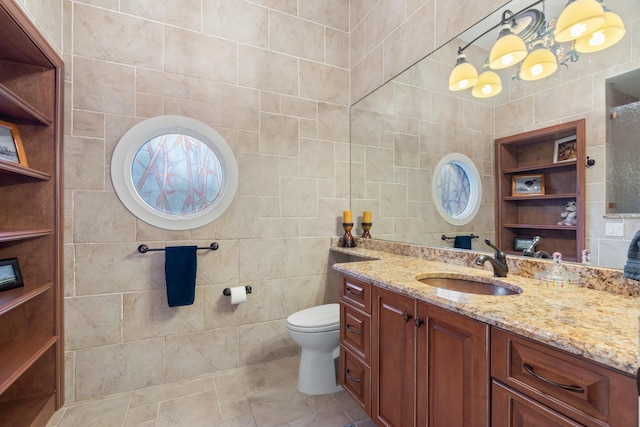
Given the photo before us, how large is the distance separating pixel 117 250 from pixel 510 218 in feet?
7.84

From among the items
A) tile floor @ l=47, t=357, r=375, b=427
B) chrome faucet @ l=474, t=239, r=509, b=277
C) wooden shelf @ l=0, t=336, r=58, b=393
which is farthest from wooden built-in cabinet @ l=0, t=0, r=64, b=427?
chrome faucet @ l=474, t=239, r=509, b=277

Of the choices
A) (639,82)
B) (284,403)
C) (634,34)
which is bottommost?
(284,403)

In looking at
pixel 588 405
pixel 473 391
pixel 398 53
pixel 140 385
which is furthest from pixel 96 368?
pixel 398 53

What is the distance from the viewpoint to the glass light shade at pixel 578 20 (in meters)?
1.13

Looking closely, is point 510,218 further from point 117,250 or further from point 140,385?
point 140,385

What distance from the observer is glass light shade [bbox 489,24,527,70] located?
1404 mm

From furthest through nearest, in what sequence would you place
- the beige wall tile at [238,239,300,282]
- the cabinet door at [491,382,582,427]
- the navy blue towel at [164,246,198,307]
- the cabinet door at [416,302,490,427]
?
the beige wall tile at [238,239,300,282] < the navy blue towel at [164,246,198,307] < the cabinet door at [416,302,490,427] < the cabinet door at [491,382,582,427]

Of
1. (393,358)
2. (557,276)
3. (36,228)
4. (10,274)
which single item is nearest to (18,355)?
(10,274)

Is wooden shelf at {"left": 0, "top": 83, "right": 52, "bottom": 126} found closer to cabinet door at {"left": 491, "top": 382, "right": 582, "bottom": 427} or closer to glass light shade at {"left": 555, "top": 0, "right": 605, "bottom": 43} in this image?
cabinet door at {"left": 491, "top": 382, "right": 582, "bottom": 427}

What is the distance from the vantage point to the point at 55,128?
5.60ft

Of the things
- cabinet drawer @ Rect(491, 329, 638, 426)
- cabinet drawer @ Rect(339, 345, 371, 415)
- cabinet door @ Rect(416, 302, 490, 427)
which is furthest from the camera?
cabinet drawer @ Rect(339, 345, 371, 415)

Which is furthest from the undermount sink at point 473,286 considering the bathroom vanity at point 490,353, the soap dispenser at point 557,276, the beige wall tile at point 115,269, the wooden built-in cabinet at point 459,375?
the beige wall tile at point 115,269

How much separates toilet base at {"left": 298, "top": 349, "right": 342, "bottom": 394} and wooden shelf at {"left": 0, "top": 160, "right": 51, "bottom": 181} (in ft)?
6.09

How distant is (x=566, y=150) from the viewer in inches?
47.6
